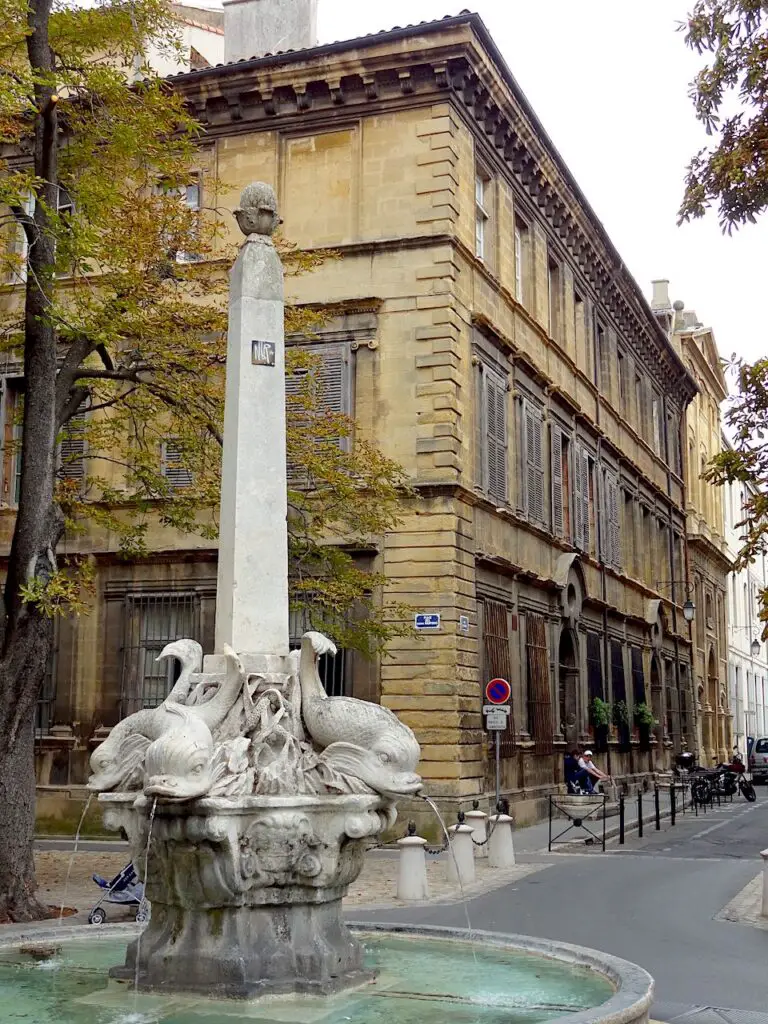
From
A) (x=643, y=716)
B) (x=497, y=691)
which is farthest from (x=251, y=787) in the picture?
(x=643, y=716)

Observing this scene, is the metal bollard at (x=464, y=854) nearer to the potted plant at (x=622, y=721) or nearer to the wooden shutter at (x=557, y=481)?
the wooden shutter at (x=557, y=481)

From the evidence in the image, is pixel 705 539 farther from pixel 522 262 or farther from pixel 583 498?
pixel 522 262

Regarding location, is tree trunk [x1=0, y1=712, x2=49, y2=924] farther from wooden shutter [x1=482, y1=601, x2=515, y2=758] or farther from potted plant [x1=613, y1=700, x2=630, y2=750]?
potted plant [x1=613, y1=700, x2=630, y2=750]

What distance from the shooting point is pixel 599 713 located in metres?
29.6

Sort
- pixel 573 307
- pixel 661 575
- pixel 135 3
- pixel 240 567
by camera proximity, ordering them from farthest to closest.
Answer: pixel 661 575 < pixel 573 307 < pixel 135 3 < pixel 240 567

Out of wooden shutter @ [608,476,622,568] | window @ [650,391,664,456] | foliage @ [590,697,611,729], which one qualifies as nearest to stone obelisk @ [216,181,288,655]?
foliage @ [590,697,611,729]

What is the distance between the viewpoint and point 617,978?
22.8 ft

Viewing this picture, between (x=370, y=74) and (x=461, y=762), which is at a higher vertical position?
(x=370, y=74)

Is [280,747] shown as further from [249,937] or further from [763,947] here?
[763,947]

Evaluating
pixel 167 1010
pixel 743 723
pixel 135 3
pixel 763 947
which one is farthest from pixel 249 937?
pixel 743 723

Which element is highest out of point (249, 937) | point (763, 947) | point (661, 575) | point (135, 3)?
point (135, 3)

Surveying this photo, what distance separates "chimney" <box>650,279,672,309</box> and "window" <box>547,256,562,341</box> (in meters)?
26.2

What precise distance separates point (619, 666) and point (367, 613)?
15.0 metres

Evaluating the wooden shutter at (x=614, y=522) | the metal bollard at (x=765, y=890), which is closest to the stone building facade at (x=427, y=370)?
the wooden shutter at (x=614, y=522)
